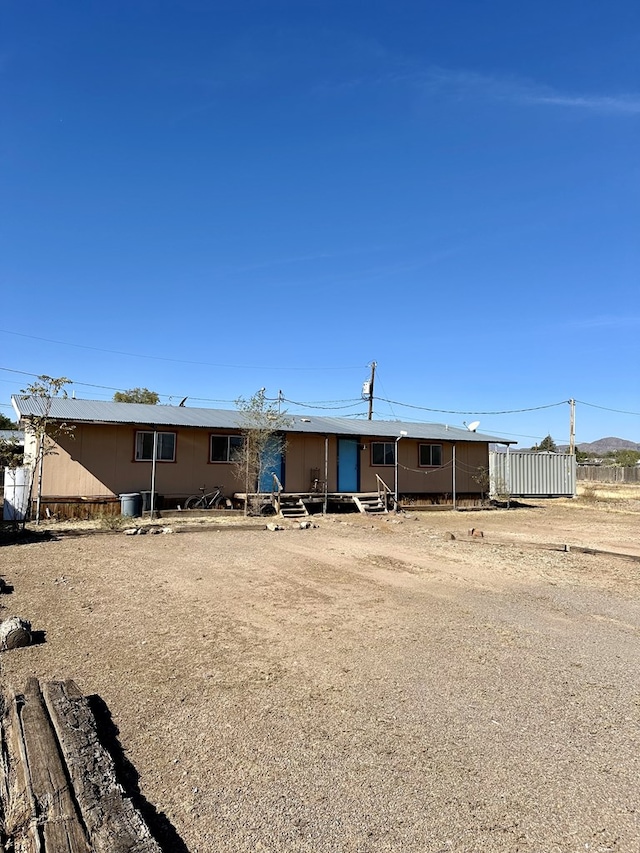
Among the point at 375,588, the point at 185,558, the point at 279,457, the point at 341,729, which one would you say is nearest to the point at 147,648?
the point at 341,729

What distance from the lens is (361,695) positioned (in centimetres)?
415

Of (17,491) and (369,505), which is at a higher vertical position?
(17,491)

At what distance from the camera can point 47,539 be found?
12375mm

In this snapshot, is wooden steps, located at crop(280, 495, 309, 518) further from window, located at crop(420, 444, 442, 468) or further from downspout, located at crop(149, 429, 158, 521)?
window, located at crop(420, 444, 442, 468)

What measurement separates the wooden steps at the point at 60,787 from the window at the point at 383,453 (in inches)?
733

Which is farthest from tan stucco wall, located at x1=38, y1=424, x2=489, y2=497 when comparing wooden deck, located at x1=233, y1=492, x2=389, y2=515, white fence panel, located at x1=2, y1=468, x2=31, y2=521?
white fence panel, located at x1=2, y1=468, x2=31, y2=521

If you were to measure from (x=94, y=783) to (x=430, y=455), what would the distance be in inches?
834

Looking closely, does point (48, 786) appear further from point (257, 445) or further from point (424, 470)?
point (424, 470)

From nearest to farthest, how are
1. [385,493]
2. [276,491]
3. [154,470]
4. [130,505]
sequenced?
[130,505], [154,470], [276,491], [385,493]

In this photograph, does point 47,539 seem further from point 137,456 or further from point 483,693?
point 483,693

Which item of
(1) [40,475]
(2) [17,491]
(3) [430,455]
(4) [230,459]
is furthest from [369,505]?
(2) [17,491]

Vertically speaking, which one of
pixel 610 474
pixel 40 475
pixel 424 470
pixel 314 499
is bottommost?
pixel 314 499

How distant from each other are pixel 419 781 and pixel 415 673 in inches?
61.6

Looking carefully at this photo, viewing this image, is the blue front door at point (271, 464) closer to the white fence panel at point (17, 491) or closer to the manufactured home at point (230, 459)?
the manufactured home at point (230, 459)
